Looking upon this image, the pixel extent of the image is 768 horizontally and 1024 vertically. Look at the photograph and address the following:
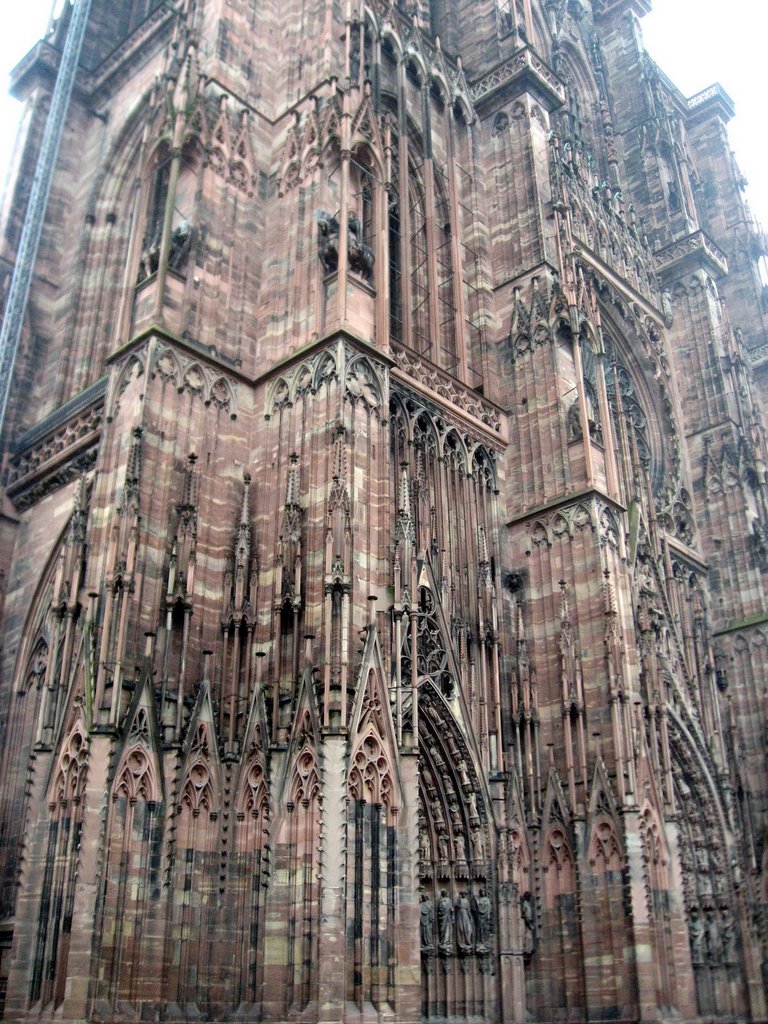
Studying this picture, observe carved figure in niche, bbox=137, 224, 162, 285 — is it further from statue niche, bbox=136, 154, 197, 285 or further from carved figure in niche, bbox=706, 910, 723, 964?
carved figure in niche, bbox=706, 910, 723, 964

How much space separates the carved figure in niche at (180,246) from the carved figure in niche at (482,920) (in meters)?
12.1

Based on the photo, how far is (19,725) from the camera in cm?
1977

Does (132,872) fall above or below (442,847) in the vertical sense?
below

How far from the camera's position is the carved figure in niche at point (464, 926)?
58.4ft

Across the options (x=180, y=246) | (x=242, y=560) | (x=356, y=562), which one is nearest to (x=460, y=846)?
(x=356, y=562)

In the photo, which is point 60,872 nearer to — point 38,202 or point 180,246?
point 180,246

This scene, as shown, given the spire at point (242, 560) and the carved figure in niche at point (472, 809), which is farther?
the carved figure in niche at point (472, 809)

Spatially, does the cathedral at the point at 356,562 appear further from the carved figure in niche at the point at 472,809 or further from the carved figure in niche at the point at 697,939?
the carved figure in niche at the point at 697,939

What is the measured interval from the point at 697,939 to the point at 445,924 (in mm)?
7574

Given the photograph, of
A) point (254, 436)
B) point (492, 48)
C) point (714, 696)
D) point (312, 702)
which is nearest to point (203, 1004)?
point (312, 702)

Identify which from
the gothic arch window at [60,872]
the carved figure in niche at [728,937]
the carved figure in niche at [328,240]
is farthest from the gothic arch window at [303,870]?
the carved figure in niche at [728,937]

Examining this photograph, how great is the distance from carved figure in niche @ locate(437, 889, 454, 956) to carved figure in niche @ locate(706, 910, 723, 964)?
793 cm

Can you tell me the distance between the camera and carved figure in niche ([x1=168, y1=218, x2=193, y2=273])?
1920cm

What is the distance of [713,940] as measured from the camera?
23.1m
